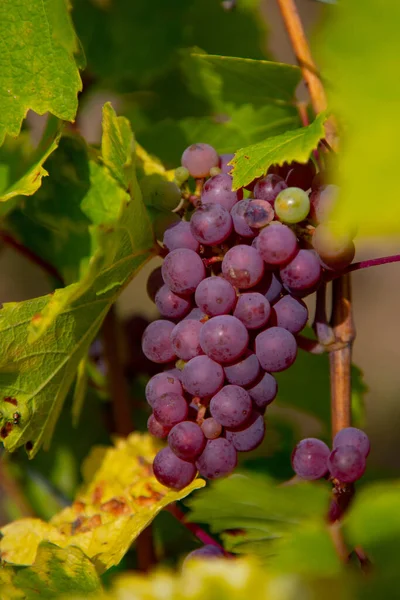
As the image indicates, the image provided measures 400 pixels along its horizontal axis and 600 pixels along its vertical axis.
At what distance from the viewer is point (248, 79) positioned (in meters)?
0.79

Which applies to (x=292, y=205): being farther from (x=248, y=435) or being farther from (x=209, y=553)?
(x=209, y=553)

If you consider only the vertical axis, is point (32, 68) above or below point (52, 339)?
above

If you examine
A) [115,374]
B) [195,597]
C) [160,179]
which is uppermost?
[160,179]

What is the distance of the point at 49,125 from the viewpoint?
754 mm

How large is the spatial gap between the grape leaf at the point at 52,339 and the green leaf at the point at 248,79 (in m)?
0.16

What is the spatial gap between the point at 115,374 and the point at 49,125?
336 millimetres

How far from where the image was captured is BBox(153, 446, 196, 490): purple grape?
63cm

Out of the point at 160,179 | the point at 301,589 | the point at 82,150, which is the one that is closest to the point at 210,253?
the point at 160,179

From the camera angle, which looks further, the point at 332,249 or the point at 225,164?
the point at 225,164

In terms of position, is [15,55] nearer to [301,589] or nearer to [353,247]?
[353,247]

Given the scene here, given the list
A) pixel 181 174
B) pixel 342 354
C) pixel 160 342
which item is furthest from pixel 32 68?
pixel 342 354

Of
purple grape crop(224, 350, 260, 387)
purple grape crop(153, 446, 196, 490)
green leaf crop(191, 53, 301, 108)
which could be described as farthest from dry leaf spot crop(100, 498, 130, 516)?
green leaf crop(191, 53, 301, 108)

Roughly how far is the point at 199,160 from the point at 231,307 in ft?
0.54

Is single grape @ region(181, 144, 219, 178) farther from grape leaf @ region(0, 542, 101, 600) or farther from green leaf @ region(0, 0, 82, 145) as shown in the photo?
grape leaf @ region(0, 542, 101, 600)
